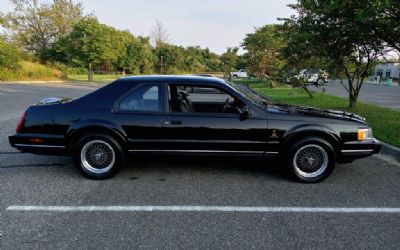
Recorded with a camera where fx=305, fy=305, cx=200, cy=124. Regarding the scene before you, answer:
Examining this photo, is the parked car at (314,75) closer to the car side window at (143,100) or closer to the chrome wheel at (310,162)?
the chrome wheel at (310,162)

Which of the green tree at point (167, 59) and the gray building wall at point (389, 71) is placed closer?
the gray building wall at point (389, 71)

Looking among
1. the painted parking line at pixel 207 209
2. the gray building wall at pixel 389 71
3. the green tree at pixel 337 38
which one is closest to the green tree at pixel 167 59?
the gray building wall at pixel 389 71

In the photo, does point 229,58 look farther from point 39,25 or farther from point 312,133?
point 312,133

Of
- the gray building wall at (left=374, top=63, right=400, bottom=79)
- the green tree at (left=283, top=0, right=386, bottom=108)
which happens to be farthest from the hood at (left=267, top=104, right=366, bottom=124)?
the gray building wall at (left=374, top=63, right=400, bottom=79)

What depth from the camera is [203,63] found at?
225ft

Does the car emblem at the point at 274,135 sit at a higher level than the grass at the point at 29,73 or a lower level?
lower

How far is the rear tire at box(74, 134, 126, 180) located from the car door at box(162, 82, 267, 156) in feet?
2.31

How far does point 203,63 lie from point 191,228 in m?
67.2

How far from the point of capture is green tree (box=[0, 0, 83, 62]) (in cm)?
3821

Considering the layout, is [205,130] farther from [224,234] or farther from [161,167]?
[224,234]

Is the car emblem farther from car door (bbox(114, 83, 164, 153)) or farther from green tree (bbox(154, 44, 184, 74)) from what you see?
green tree (bbox(154, 44, 184, 74))

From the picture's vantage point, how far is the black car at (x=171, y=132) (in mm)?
4281

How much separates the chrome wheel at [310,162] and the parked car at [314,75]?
8871 mm

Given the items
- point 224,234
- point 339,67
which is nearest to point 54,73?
point 339,67
